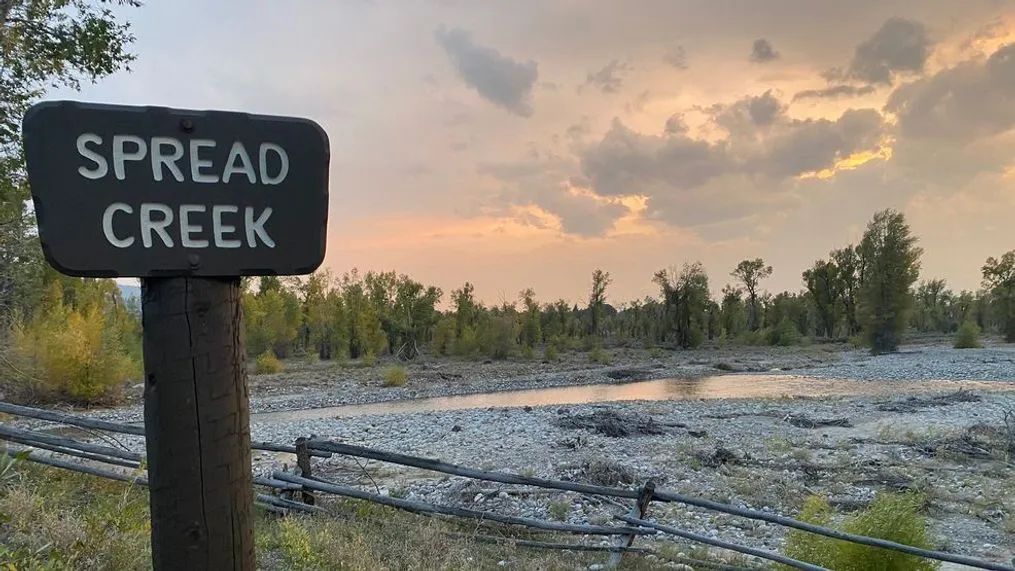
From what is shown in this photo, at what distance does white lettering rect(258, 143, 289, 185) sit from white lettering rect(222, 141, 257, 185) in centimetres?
3

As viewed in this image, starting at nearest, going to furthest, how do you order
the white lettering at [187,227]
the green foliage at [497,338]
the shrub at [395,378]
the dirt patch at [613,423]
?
the white lettering at [187,227] → the dirt patch at [613,423] → the shrub at [395,378] → the green foliage at [497,338]

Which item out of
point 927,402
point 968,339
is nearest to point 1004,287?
point 968,339

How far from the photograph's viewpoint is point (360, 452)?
6.85 metres

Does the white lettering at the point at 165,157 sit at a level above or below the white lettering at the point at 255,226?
above

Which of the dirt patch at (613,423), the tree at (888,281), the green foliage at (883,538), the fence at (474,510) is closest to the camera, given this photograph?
the green foliage at (883,538)

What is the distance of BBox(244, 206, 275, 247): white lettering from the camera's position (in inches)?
68.3

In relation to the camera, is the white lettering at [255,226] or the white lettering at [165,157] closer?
the white lettering at [165,157]

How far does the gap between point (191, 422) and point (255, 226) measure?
0.56 m

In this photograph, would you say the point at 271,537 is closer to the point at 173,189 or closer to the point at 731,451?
the point at 173,189

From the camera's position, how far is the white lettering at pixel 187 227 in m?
1.66

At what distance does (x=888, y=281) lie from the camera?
155ft

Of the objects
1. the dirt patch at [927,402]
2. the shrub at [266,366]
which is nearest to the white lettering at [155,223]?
the dirt patch at [927,402]

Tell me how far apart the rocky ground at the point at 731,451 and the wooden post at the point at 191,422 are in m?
6.92

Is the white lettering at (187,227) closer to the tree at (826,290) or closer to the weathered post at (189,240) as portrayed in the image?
the weathered post at (189,240)
